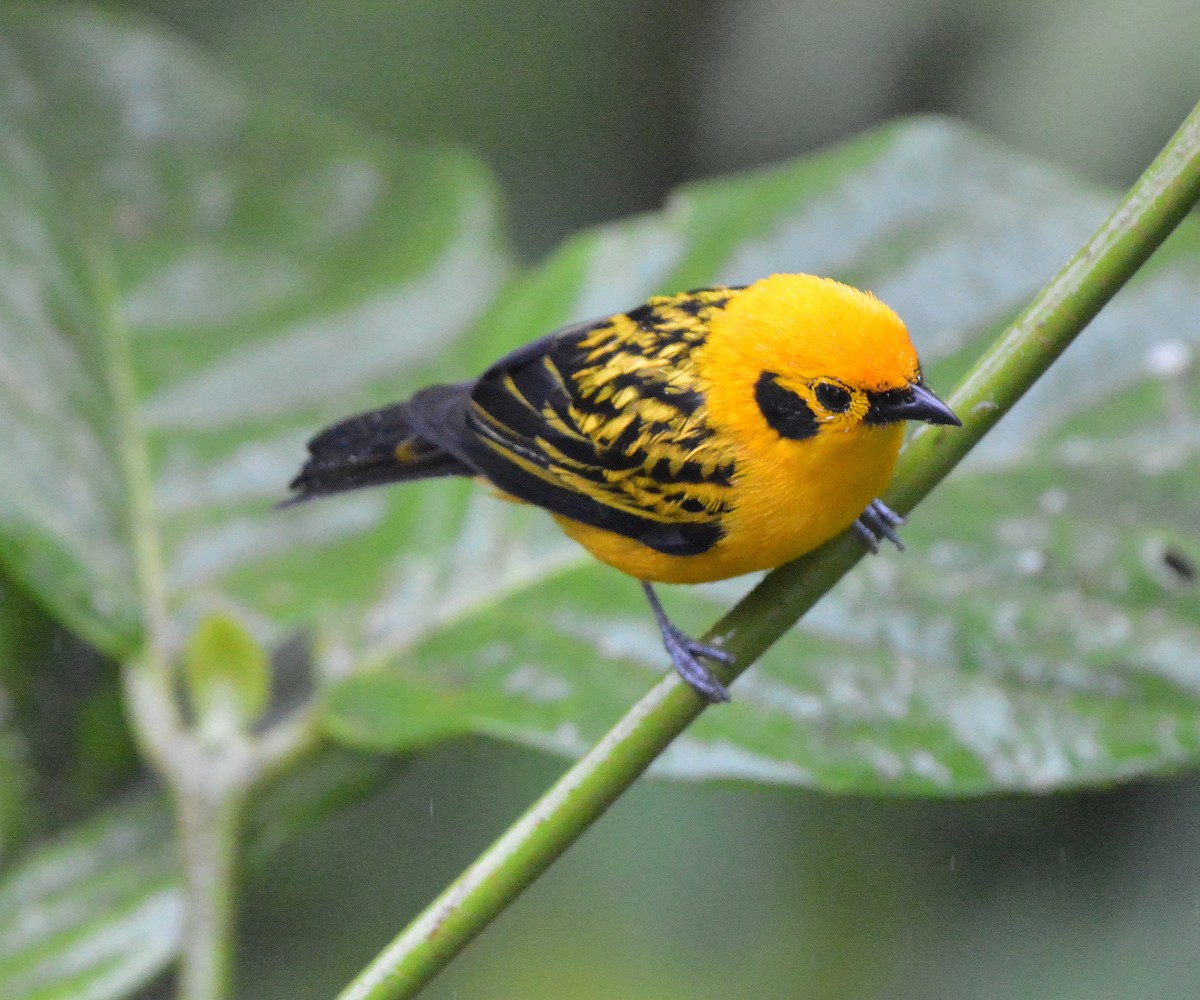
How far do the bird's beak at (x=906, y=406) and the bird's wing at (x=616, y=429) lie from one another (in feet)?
0.88

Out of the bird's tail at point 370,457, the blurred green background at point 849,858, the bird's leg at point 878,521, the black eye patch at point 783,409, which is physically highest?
the black eye patch at point 783,409

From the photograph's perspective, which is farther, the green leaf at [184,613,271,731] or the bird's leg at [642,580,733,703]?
the green leaf at [184,613,271,731]

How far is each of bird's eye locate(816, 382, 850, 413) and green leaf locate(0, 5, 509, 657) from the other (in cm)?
112

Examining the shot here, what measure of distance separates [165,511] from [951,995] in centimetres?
192

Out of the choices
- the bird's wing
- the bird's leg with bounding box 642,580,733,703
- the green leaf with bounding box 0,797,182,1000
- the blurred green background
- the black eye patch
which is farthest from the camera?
the blurred green background

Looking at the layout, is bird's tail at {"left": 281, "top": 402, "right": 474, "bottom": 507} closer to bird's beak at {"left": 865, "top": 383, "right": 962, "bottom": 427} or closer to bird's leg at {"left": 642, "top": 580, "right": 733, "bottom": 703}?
bird's leg at {"left": 642, "top": 580, "right": 733, "bottom": 703}

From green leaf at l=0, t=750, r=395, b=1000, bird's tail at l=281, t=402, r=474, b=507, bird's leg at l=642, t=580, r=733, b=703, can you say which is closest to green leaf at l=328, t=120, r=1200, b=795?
bird's leg at l=642, t=580, r=733, b=703

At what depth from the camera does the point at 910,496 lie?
143cm

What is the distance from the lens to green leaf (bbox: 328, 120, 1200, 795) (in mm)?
2014

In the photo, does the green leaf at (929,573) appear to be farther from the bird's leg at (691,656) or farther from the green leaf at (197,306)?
the green leaf at (197,306)

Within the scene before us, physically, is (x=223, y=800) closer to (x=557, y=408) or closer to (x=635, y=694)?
(x=635, y=694)

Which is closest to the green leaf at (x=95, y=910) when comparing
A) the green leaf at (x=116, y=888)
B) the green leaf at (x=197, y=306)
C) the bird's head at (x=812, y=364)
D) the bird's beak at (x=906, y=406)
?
the green leaf at (x=116, y=888)

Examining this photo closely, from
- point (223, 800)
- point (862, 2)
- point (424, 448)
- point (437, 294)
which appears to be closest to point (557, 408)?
point (424, 448)

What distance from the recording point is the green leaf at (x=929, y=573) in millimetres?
2014
